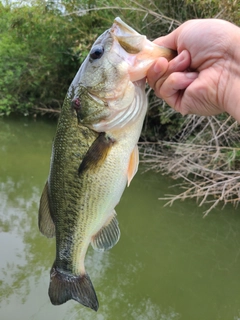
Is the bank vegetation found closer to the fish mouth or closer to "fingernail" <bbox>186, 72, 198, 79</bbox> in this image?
"fingernail" <bbox>186, 72, 198, 79</bbox>

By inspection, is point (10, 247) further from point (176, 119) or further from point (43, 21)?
point (43, 21)

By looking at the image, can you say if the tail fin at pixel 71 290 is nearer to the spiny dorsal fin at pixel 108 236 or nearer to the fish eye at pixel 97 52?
the spiny dorsal fin at pixel 108 236

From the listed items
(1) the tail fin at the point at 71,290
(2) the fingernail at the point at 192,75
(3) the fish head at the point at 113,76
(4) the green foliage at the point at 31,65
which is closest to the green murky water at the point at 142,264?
(1) the tail fin at the point at 71,290

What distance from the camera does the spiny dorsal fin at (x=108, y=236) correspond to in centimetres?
177

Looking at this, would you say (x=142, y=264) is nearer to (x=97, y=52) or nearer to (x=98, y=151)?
(x=98, y=151)

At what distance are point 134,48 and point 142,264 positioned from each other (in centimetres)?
350

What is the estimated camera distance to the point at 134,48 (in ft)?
4.90

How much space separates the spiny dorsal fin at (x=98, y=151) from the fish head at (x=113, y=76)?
5cm

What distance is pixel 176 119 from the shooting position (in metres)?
7.94

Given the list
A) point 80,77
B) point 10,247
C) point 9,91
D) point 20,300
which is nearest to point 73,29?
point 9,91

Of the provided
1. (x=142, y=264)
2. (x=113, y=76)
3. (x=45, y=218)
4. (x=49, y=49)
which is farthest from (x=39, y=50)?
(x=113, y=76)

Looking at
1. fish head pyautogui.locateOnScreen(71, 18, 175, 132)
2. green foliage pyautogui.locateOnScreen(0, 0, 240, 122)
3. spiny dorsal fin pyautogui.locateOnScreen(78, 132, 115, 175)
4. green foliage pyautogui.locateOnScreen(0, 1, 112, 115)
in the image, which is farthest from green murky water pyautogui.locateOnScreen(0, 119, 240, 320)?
green foliage pyautogui.locateOnScreen(0, 1, 112, 115)

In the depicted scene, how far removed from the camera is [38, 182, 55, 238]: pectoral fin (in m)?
1.79

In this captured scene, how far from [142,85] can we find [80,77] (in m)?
0.29
